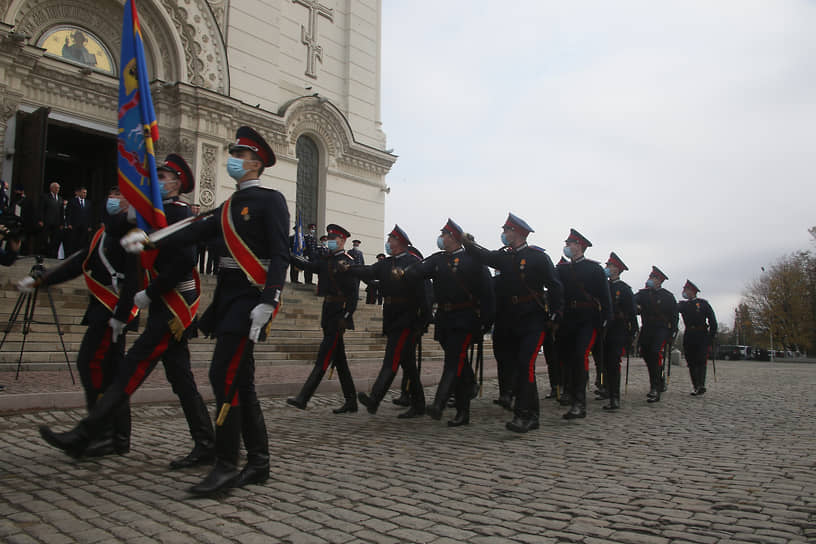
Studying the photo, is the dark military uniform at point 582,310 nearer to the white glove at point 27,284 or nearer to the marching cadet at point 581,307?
the marching cadet at point 581,307

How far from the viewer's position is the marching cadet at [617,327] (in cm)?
893

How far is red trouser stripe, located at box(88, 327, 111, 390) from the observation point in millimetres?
4969

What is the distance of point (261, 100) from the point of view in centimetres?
2162

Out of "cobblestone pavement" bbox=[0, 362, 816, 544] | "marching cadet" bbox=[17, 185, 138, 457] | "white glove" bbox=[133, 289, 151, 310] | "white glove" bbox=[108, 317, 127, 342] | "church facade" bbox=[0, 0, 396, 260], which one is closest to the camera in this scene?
"cobblestone pavement" bbox=[0, 362, 816, 544]

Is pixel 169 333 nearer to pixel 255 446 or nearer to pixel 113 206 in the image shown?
pixel 255 446

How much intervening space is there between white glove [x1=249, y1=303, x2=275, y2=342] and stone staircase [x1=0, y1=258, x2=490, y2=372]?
5.32 metres

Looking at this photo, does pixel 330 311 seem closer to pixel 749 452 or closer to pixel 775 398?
pixel 749 452

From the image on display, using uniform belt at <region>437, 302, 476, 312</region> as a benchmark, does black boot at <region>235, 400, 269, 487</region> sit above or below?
below

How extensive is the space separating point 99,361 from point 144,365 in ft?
2.87

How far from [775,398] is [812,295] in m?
47.5

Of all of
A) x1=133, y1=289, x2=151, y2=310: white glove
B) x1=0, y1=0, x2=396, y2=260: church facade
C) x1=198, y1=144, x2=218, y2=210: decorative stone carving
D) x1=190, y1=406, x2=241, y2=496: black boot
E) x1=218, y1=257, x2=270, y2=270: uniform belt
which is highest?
x1=0, y1=0, x2=396, y2=260: church facade

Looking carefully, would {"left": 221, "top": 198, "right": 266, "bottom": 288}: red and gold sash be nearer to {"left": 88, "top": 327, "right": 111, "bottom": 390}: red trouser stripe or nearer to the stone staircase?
{"left": 88, "top": 327, "right": 111, "bottom": 390}: red trouser stripe

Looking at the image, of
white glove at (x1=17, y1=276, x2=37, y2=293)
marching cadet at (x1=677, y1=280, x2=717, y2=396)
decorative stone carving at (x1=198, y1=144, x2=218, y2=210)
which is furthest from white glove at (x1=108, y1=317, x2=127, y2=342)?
decorative stone carving at (x1=198, y1=144, x2=218, y2=210)

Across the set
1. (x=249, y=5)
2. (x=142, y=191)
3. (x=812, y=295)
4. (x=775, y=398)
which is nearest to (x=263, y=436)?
(x=142, y=191)
